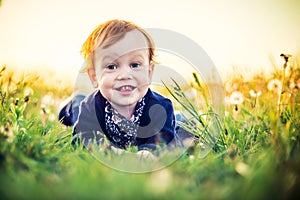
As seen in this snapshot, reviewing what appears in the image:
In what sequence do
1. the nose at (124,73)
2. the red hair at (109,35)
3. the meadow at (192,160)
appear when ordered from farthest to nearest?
the red hair at (109,35)
the nose at (124,73)
the meadow at (192,160)

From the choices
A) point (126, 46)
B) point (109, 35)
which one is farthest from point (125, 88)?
point (109, 35)

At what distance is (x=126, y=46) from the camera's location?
81.3 inches

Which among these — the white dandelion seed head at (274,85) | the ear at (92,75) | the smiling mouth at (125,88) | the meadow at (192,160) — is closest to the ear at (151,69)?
the smiling mouth at (125,88)

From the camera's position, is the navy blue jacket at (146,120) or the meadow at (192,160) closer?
the meadow at (192,160)

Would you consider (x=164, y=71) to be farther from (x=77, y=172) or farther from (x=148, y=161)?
(x=77, y=172)

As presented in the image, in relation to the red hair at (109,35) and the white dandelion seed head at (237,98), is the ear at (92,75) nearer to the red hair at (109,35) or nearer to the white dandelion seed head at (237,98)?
the red hair at (109,35)

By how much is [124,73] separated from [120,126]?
12.8 inches

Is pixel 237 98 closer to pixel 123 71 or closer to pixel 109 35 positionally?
pixel 123 71

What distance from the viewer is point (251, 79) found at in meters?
2.28

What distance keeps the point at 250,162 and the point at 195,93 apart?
0.86 meters

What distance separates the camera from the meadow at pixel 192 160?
90 centimetres

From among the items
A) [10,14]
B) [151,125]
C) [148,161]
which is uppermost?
[10,14]

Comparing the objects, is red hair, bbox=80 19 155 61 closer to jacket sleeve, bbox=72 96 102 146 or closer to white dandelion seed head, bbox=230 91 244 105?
jacket sleeve, bbox=72 96 102 146

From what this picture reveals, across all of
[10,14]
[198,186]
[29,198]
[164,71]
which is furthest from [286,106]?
[10,14]
